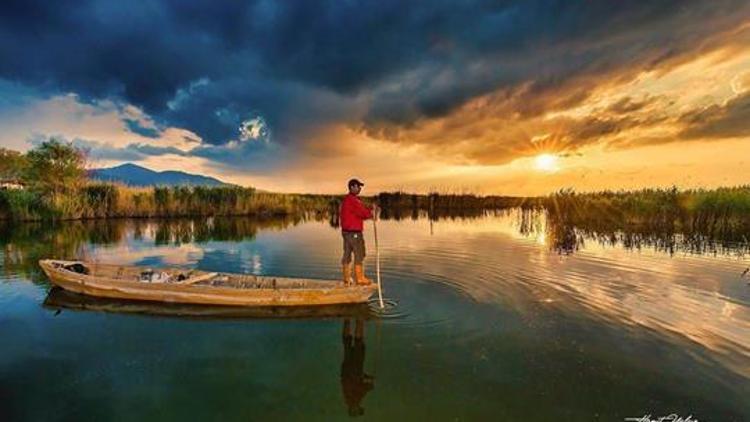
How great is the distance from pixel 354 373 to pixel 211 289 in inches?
172

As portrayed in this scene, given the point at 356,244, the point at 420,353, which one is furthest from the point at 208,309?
the point at 420,353

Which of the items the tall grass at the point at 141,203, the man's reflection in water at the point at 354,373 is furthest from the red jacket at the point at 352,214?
the tall grass at the point at 141,203

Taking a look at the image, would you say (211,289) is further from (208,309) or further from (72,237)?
(72,237)

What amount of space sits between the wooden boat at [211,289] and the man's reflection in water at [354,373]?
50.4 inches

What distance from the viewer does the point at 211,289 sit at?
9.16 m

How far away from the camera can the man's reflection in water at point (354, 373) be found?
17.7 feet

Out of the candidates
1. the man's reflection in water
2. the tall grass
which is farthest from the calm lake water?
the tall grass

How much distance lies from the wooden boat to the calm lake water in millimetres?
372

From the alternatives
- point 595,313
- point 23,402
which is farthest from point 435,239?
point 23,402

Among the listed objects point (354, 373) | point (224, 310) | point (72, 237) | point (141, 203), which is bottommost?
point (354, 373)

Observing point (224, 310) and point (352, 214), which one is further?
point (352, 214)

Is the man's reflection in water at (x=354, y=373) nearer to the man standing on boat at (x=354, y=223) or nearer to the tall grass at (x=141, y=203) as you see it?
the man standing on boat at (x=354, y=223)

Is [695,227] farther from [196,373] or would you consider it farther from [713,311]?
[196,373]

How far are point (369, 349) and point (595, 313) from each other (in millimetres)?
4982
